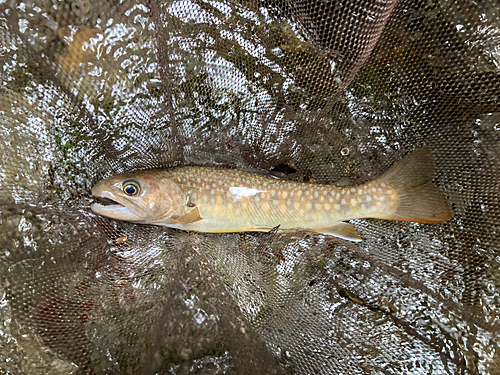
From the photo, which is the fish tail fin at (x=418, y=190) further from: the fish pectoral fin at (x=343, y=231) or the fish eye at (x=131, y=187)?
the fish eye at (x=131, y=187)

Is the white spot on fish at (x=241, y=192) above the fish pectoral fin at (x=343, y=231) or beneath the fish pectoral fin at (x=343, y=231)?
above

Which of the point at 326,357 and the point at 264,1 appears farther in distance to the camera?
the point at 264,1

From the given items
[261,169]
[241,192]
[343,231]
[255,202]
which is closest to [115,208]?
[241,192]

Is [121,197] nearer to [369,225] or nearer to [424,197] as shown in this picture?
[369,225]

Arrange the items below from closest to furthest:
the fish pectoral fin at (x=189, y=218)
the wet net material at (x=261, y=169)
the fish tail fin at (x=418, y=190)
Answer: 1. the wet net material at (x=261, y=169)
2. the fish tail fin at (x=418, y=190)
3. the fish pectoral fin at (x=189, y=218)

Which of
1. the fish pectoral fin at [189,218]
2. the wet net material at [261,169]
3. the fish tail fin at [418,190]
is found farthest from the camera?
the fish pectoral fin at [189,218]

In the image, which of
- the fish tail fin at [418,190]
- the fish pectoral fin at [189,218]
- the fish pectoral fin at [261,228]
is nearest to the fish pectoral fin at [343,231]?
the fish tail fin at [418,190]

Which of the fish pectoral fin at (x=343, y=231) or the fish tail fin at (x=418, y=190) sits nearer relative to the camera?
the fish tail fin at (x=418, y=190)

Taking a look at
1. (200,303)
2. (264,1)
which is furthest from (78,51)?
(200,303)
